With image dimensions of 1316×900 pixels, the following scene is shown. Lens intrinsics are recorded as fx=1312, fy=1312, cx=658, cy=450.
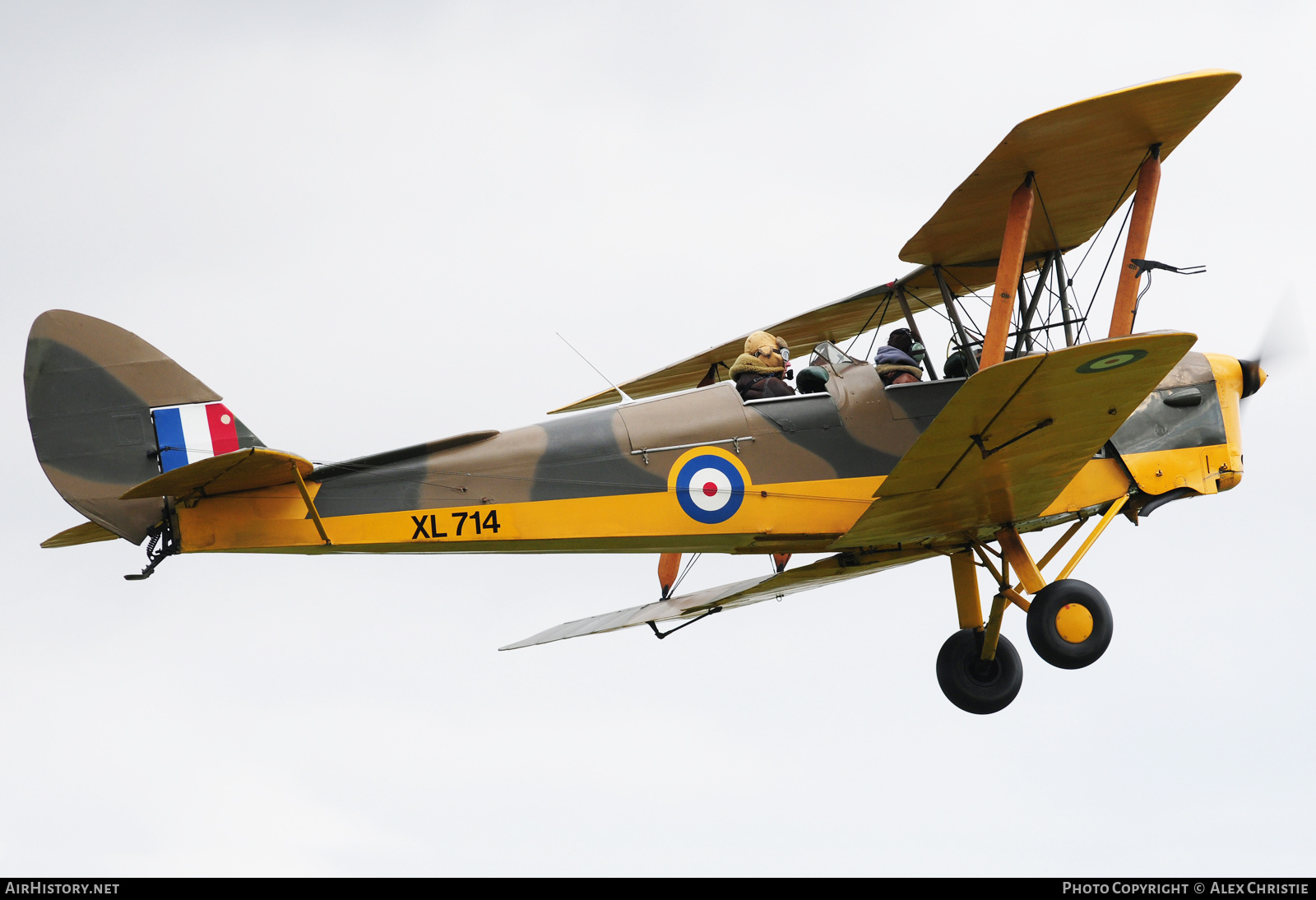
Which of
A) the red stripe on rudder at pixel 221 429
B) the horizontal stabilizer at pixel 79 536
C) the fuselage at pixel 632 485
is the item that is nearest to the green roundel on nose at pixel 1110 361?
the fuselage at pixel 632 485

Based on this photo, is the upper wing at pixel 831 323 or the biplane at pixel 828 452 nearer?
the biplane at pixel 828 452

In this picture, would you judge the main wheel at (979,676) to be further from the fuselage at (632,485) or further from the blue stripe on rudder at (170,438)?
the blue stripe on rudder at (170,438)

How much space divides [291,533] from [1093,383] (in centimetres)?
438

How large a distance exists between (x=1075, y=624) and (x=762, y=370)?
2437 mm

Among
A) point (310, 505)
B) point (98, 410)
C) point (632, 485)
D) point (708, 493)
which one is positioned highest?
point (98, 410)

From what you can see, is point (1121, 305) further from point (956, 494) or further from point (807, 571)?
point (807, 571)

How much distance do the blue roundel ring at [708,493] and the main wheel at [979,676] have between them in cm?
249

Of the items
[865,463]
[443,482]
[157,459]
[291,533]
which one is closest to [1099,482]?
[865,463]

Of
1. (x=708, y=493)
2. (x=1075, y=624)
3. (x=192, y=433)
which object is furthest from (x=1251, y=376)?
(x=192, y=433)

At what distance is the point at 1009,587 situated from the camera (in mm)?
8516

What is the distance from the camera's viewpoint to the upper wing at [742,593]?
29.4 ft

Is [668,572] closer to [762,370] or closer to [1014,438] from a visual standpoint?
[762,370]

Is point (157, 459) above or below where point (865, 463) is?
above

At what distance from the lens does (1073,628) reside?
26.0ft
